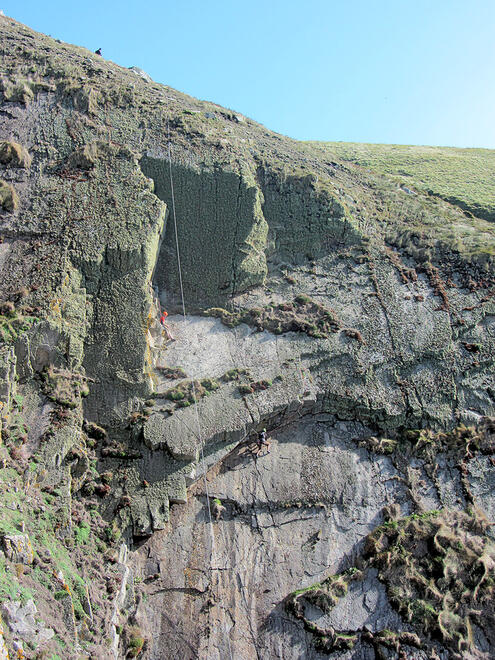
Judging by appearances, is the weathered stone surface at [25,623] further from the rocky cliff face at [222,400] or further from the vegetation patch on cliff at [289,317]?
the vegetation patch on cliff at [289,317]

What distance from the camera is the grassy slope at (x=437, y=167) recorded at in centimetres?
3847

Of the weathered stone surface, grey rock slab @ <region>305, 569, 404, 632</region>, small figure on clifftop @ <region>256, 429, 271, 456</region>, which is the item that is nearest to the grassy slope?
small figure on clifftop @ <region>256, 429, 271, 456</region>

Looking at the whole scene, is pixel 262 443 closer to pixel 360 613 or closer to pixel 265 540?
pixel 265 540

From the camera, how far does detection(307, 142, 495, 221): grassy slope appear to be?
126 ft

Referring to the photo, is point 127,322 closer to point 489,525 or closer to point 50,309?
point 50,309

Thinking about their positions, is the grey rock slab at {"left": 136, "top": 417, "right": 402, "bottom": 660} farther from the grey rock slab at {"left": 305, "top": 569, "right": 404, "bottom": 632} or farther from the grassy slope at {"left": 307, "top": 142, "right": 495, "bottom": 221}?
the grassy slope at {"left": 307, "top": 142, "right": 495, "bottom": 221}

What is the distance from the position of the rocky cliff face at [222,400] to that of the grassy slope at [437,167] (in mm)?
9237

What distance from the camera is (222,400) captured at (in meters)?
21.4

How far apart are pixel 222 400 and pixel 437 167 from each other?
33.6 m

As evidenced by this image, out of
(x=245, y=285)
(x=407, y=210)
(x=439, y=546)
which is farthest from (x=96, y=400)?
(x=407, y=210)

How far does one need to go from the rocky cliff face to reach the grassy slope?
30.3ft

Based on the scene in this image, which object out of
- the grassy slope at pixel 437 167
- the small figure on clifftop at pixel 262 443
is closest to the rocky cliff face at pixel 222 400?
the small figure on clifftop at pixel 262 443

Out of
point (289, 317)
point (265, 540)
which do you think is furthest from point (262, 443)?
point (289, 317)

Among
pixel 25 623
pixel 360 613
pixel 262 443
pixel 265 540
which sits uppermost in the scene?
pixel 262 443
